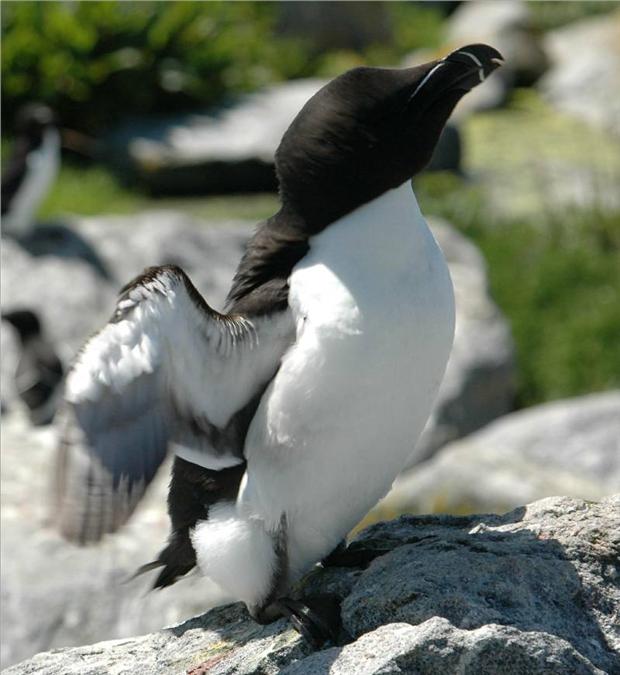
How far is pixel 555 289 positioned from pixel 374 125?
416 inches

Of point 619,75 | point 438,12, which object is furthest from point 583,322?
point 438,12

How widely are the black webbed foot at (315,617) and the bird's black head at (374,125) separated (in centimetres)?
130

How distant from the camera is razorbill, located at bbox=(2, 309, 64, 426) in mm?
12539

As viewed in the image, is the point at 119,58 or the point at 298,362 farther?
the point at 119,58

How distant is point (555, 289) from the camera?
48.8 ft

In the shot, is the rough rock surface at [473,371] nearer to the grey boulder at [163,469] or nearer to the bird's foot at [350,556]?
the grey boulder at [163,469]

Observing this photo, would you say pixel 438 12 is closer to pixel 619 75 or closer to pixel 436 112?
pixel 619 75

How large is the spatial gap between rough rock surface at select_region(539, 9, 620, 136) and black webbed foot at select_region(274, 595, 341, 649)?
1819 centimetres

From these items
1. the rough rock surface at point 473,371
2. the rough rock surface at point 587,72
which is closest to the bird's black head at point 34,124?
the rough rock surface at point 473,371

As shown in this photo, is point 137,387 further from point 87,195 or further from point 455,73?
point 87,195

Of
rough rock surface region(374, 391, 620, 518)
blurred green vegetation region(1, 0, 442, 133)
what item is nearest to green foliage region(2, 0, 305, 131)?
blurred green vegetation region(1, 0, 442, 133)

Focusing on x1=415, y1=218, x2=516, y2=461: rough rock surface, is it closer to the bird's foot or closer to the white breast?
the bird's foot

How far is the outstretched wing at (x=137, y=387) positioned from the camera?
433cm

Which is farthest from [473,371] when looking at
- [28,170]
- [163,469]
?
[28,170]
